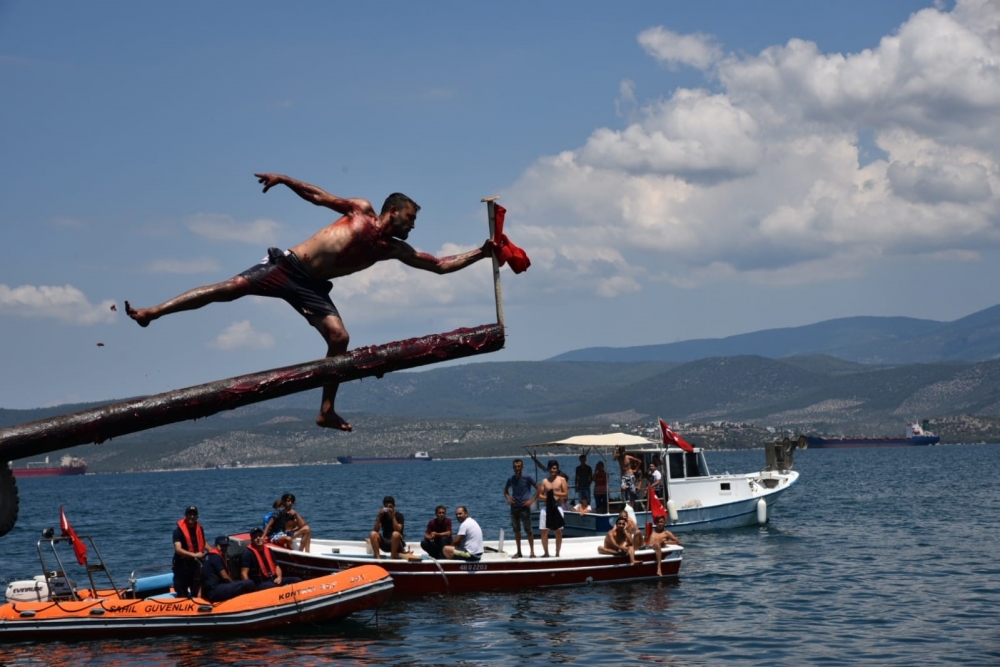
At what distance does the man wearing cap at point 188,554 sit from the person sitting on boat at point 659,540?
11099 mm

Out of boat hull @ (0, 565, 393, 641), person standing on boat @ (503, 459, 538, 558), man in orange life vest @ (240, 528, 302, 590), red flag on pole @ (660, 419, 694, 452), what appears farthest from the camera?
red flag on pole @ (660, 419, 694, 452)

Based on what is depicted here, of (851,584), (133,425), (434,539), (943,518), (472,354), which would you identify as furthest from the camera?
(943,518)

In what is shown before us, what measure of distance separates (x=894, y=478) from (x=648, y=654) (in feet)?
269

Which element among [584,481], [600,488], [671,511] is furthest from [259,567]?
[671,511]

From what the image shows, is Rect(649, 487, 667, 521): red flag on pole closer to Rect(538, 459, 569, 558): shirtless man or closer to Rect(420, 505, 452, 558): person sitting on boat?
Rect(538, 459, 569, 558): shirtless man

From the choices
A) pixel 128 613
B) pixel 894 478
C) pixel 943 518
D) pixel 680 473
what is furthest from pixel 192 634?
pixel 894 478

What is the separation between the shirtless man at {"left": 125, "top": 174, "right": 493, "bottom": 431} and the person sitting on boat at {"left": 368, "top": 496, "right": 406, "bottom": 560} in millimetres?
18021

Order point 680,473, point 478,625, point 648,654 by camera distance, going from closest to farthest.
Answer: point 648,654
point 478,625
point 680,473

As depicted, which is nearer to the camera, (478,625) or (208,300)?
(208,300)

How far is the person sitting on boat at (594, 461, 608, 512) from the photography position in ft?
124

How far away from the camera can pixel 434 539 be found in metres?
27.4

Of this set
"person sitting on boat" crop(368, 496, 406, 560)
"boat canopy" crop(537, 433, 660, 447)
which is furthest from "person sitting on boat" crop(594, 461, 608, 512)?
"person sitting on boat" crop(368, 496, 406, 560)

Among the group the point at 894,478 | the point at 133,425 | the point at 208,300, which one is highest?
the point at 208,300

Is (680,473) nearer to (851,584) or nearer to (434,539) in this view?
(851,584)
